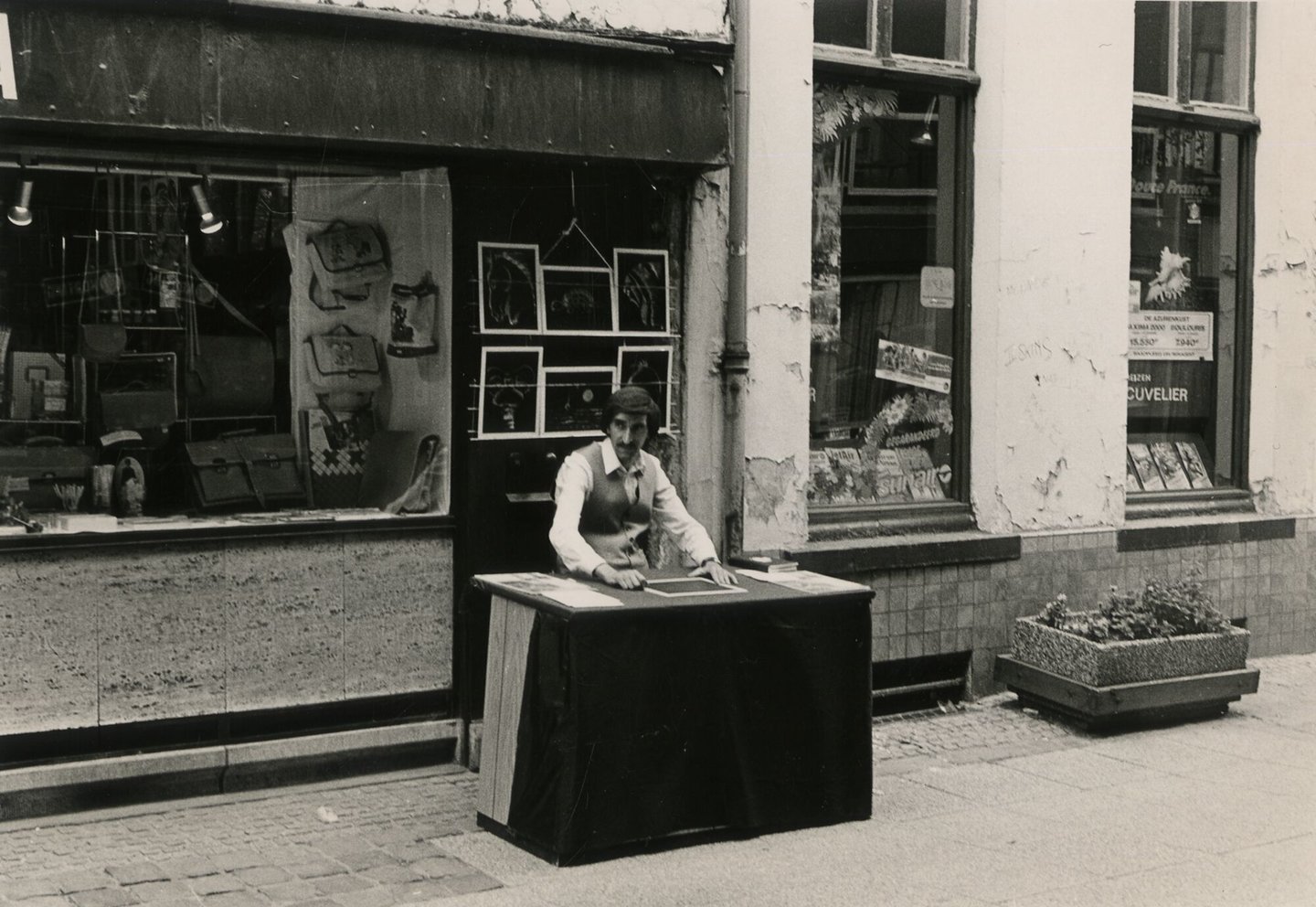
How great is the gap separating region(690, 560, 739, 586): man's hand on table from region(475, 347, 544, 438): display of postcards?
1.46 meters

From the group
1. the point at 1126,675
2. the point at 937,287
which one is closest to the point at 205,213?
the point at 937,287

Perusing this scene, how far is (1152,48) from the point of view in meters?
10.3

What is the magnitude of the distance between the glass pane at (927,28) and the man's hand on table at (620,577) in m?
4.39

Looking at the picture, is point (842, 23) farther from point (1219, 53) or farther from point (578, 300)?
point (1219, 53)

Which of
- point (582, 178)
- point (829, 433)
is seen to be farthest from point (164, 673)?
point (829, 433)

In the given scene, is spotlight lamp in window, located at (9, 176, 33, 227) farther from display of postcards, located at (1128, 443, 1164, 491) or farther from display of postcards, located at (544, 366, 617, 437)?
display of postcards, located at (1128, 443, 1164, 491)

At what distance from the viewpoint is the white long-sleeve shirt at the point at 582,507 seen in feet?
21.1

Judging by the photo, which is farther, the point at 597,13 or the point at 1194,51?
the point at 1194,51

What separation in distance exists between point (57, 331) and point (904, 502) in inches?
199

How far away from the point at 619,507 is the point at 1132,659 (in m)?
3.41

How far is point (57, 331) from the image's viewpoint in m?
6.84

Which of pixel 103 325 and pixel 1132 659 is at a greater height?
pixel 103 325

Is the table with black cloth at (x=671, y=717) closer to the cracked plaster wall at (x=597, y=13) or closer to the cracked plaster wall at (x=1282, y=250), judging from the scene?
the cracked plaster wall at (x=597, y=13)

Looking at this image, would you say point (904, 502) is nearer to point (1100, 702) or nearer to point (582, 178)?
point (1100, 702)
